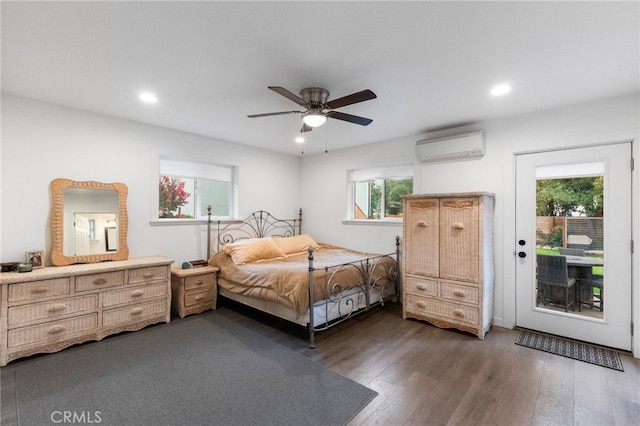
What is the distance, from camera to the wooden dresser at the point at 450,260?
311 cm

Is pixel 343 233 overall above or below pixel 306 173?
below

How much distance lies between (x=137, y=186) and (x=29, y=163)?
3.25ft

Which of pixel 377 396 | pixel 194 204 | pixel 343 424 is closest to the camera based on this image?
pixel 343 424

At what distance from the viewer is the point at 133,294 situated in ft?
10.3

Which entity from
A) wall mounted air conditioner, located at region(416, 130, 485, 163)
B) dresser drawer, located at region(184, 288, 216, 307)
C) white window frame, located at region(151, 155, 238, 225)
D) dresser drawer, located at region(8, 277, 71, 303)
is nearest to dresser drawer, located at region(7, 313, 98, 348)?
dresser drawer, located at region(8, 277, 71, 303)

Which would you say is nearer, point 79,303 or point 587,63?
point 587,63

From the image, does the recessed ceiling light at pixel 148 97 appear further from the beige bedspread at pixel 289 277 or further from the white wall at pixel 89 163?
the beige bedspread at pixel 289 277

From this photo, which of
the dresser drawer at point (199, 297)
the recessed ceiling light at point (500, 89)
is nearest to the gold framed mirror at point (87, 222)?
the dresser drawer at point (199, 297)

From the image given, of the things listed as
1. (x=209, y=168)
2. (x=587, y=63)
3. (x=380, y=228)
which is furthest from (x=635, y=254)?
(x=209, y=168)

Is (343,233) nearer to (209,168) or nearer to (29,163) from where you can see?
(209,168)

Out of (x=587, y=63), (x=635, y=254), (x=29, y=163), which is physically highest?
(x=587, y=63)

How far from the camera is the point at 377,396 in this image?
82.0 inches

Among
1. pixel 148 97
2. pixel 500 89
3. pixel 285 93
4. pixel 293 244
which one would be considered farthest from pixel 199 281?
pixel 500 89

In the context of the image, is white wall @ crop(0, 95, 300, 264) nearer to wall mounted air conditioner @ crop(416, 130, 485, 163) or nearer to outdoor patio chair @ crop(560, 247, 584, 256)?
wall mounted air conditioner @ crop(416, 130, 485, 163)
